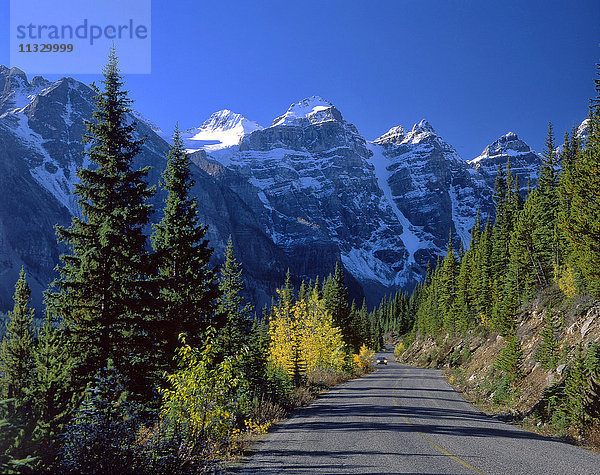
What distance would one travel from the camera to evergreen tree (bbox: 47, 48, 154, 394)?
13188mm

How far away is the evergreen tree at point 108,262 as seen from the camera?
13188 mm

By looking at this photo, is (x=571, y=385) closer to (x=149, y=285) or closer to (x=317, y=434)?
(x=317, y=434)

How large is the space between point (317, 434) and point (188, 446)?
5517mm

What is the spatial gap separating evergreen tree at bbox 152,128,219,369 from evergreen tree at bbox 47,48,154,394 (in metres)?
2.31

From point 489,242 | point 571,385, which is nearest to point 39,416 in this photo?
point 571,385

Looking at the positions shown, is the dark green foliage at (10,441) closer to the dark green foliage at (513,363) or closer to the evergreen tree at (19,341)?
the dark green foliage at (513,363)

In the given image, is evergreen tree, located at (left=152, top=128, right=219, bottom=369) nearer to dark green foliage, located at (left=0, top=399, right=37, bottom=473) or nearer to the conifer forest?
the conifer forest

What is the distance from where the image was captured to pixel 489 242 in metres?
57.8

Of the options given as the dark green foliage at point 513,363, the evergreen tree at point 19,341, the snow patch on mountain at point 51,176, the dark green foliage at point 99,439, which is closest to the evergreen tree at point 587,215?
the dark green foliage at point 513,363

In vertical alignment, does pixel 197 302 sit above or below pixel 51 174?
below

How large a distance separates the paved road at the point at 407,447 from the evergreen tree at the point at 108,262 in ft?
19.6

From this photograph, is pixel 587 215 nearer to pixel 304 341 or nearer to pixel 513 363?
pixel 513 363

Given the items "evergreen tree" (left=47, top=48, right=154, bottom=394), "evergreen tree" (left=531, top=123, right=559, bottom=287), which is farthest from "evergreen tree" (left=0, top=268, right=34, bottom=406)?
"evergreen tree" (left=531, top=123, right=559, bottom=287)

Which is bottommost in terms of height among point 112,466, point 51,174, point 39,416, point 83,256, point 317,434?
point 317,434
